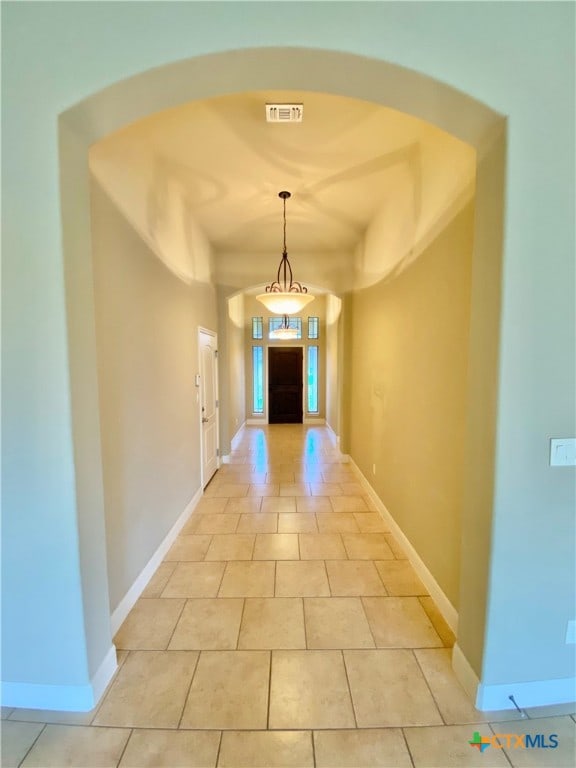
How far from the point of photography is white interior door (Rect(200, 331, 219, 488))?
4.26m

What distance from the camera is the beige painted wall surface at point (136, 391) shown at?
1.99 metres

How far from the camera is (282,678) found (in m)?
1.72

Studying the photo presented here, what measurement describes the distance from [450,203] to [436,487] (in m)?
1.78

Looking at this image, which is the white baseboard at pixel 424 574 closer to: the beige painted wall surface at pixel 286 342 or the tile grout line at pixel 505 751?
the tile grout line at pixel 505 751

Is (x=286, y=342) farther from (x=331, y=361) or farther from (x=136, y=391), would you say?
(x=136, y=391)

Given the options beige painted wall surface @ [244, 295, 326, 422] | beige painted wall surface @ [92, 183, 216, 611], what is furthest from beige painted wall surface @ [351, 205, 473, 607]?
beige painted wall surface @ [244, 295, 326, 422]

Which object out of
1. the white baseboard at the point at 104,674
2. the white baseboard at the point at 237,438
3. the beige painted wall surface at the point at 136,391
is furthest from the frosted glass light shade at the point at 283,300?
the white baseboard at the point at 237,438

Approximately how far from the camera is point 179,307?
3.31 m

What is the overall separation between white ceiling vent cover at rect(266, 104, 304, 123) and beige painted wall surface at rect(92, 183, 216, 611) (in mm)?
1091

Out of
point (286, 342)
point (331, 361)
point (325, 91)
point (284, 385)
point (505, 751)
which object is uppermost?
point (325, 91)

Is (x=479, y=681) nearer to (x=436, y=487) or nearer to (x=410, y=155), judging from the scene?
(x=436, y=487)

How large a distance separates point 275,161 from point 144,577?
3.25 m

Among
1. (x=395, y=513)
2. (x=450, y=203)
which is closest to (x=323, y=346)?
(x=395, y=513)

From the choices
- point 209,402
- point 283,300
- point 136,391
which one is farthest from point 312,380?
point 136,391
